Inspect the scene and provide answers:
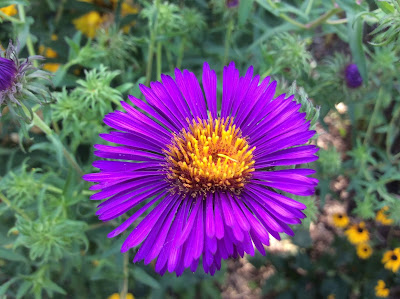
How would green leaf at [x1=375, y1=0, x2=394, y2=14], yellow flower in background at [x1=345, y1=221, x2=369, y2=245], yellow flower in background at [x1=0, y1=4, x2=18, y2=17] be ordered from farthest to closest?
yellow flower in background at [x1=345, y1=221, x2=369, y2=245] < yellow flower in background at [x1=0, y1=4, x2=18, y2=17] < green leaf at [x1=375, y1=0, x2=394, y2=14]

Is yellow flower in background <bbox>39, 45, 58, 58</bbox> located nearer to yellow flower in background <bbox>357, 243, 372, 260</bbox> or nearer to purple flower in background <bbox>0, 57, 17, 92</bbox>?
purple flower in background <bbox>0, 57, 17, 92</bbox>

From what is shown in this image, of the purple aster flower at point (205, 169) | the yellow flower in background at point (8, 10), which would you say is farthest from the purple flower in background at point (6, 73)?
the yellow flower in background at point (8, 10)

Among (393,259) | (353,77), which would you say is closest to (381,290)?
(393,259)

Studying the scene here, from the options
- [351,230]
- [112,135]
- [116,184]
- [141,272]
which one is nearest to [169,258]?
[116,184]

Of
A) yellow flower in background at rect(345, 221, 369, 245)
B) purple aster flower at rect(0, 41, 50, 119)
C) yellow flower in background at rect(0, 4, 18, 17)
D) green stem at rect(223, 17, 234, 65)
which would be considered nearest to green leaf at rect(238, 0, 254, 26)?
green stem at rect(223, 17, 234, 65)

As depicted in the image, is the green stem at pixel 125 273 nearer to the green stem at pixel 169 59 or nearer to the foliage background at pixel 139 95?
the foliage background at pixel 139 95

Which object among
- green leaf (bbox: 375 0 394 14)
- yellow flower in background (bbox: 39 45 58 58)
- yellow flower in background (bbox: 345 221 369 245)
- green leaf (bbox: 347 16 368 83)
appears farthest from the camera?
yellow flower in background (bbox: 345 221 369 245)

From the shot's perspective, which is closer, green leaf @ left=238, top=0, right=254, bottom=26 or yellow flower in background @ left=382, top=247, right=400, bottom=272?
green leaf @ left=238, top=0, right=254, bottom=26
